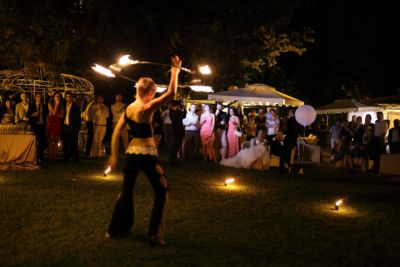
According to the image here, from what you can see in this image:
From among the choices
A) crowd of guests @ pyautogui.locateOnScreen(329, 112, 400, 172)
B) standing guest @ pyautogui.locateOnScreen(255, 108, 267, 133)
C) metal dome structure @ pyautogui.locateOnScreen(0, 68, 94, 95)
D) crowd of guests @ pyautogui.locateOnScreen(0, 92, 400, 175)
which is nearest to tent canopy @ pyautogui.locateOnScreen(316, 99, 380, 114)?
crowd of guests @ pyautogui.locateOnScreen(0, 92, 400, 175)

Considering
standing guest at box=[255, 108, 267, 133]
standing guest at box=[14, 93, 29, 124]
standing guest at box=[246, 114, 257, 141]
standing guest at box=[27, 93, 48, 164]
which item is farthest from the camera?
standing guest at box=[246, 114, 257, 141]

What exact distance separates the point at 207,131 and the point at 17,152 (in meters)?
6.29

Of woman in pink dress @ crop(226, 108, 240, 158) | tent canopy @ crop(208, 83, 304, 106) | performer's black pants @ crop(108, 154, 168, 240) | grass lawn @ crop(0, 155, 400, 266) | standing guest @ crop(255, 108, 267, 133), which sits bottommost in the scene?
grass lawn @ crop(0, 155, 400, 266)

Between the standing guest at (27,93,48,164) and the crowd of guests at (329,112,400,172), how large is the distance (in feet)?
30.1

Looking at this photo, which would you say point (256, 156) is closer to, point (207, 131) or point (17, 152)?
point (207, 131)

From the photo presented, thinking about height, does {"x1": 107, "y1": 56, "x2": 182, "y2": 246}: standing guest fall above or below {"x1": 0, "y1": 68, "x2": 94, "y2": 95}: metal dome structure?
below

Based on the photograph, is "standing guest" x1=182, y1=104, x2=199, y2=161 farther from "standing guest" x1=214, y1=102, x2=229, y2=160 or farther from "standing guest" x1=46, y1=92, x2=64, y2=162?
"standing guest" x1=46, y1=92, x2=64, y2=162

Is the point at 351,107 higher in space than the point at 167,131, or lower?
higher

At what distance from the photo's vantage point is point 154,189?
6.40 metres

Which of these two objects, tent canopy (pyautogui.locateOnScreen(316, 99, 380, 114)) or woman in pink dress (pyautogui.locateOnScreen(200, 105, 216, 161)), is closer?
woman in pink dress (pyautogui.locateOnScreen(200, 105, 216, 161))

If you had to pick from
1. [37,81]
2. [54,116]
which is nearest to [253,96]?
[54,116]

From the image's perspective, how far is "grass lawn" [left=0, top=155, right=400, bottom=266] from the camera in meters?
5.92

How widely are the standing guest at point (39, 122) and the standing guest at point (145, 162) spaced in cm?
834

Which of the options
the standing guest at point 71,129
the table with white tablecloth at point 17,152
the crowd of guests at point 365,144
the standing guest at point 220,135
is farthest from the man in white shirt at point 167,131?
the table with white tablecloth at point 17,152
